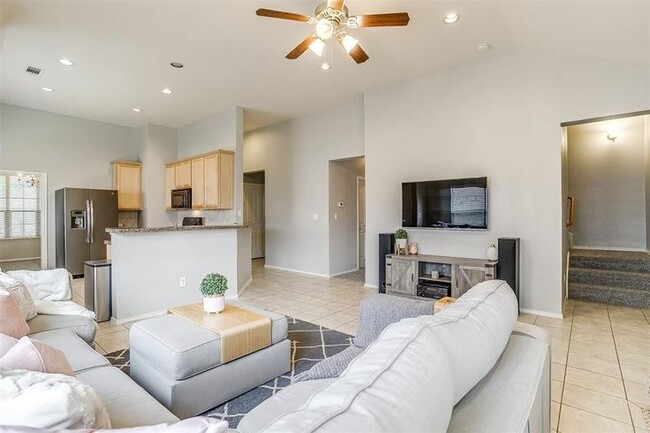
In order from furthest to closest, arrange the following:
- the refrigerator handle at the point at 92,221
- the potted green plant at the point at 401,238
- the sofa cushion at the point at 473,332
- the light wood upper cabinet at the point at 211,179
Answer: the refrigerator handle at the point at 92,221
the light wood upper cabinet at the point at 211,179
the potted green plant at the point at 401,238
the sofa cushion at the point at 473,332

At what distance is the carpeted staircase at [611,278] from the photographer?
4.12 metres

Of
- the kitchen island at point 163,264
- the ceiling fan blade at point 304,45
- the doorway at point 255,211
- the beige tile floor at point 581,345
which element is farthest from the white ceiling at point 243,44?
the doorway at point 255,211

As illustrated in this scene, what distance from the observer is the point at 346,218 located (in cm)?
673

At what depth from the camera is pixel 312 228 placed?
651 centimetres

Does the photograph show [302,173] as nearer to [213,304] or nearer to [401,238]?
[401,238]

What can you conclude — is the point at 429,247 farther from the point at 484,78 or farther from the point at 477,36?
the point at 477,36

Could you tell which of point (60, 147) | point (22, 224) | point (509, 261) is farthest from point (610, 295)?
point (22, 224)

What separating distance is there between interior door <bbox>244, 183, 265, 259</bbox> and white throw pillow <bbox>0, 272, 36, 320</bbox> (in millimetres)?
6385

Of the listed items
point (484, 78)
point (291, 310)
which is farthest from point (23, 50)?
point (484, 78)

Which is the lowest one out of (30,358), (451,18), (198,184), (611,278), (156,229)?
(611,278)

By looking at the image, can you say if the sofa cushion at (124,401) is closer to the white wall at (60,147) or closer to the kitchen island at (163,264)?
the kitchen island at (163,264)

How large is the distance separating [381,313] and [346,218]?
4738 millimetres

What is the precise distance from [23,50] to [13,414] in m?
4.88

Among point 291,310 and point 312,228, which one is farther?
point 312,228
